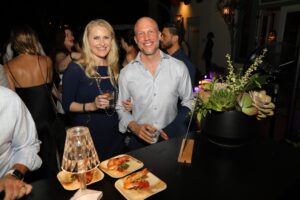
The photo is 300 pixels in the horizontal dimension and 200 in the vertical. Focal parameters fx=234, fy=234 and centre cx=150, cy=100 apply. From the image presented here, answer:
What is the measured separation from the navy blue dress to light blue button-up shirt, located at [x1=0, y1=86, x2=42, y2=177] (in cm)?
75

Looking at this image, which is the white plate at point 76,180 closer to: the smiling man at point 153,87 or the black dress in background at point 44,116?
the smiling man at point 153,87

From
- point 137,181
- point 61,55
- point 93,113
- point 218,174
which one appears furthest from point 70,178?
point 61,55

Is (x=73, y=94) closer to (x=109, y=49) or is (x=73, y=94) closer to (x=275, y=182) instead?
(x=109, y=49)

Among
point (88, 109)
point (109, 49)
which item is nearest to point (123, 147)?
point (88, 109)

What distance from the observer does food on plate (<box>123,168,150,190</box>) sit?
1038 millimetres

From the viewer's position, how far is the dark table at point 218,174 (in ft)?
3.30

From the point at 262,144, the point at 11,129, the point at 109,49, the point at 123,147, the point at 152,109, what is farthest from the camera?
the point at 123,147

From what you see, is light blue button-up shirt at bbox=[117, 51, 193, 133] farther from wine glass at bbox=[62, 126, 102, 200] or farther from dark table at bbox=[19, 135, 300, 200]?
wine glass at bbox=[62, 126, 102, 200]

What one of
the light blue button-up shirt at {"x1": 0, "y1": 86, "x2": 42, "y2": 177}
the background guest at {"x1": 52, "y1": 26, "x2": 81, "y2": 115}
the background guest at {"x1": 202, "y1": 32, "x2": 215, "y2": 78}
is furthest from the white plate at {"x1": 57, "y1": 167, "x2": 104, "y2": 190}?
the background guest at {"x1": 202, "y1": 32, "x2": 215, "y2": 78}

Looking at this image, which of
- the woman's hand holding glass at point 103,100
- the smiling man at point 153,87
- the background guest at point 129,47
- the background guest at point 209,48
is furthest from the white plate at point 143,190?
the background guest at point 209,48

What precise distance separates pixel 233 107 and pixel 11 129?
120 centimetres

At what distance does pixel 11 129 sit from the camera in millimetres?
1250

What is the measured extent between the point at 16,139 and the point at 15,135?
0.03 metres

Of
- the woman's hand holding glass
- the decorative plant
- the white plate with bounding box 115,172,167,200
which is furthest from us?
the woman's hand holding glass
